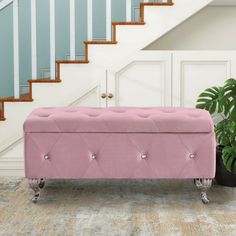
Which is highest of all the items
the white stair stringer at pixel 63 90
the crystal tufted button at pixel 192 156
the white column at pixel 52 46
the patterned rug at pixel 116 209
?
the white column at pixel 52 46

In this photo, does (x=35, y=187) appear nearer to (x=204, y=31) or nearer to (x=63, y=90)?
(x=63, y=90)

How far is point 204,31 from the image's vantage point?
4676mm

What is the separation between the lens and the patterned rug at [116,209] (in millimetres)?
2936

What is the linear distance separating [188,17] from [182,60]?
1.17 feet

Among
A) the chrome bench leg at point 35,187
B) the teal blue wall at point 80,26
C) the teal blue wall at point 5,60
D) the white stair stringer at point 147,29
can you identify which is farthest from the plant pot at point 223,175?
the teal blue wall at point 5,60

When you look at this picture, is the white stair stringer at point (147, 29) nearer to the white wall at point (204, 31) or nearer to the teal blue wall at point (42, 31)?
the white wall at point (204, 31)

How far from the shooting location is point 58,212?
3279 mm

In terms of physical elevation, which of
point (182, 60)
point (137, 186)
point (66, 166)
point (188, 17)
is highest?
point (188, 17)

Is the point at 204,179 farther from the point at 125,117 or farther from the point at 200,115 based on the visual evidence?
the point at 125,117

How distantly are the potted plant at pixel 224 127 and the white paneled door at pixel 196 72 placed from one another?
9 cm

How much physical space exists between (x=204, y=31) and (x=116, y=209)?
207 centimetres

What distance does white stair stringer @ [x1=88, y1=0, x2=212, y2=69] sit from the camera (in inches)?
167

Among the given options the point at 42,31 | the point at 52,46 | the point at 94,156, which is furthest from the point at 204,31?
the point at 94,156

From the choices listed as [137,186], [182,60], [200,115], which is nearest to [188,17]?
[182,60]
